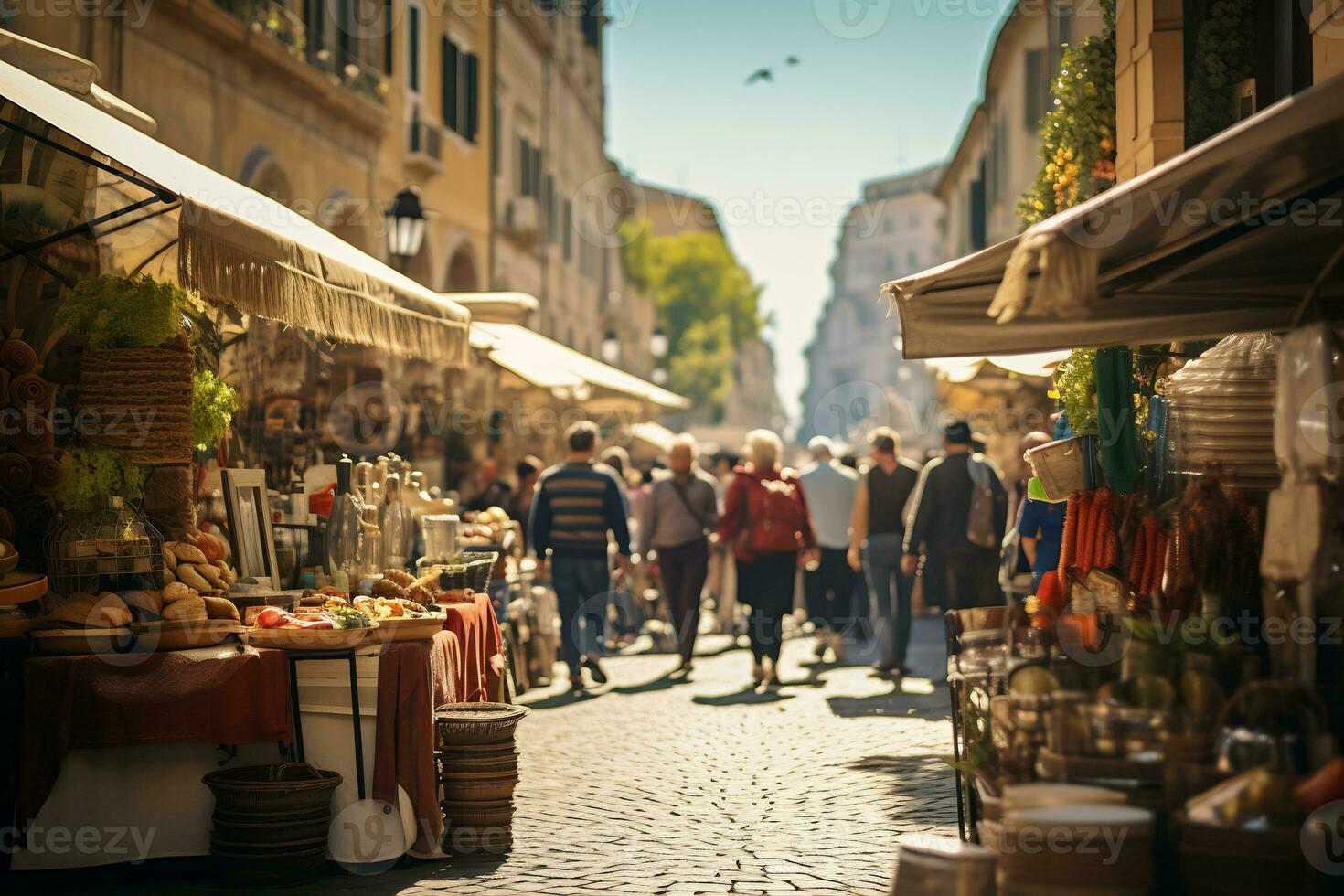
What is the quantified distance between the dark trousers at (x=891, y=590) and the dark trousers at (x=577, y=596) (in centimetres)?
246

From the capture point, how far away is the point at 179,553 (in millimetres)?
7141

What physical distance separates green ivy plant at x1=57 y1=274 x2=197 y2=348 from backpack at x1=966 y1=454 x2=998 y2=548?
715 centimetres

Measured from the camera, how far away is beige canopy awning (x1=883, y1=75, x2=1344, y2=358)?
4375 mm

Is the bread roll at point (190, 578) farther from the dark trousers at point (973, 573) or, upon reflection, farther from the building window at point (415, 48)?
the building window at point (415, 48)

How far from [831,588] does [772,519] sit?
2.50m

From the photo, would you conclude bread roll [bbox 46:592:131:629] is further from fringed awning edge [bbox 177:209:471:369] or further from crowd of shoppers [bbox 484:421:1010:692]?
crowd of shoppers [bbox 484:421:1010:692]

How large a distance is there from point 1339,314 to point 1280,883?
2133mm

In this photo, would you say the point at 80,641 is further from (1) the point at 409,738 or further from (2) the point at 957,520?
(2) the point at 957,520

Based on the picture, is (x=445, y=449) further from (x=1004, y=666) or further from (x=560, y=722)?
(x=1004, y=666)

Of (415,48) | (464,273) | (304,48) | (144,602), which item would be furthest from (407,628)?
(464,273)

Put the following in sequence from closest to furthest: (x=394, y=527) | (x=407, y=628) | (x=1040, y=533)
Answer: (x=407, y=628) < (x=394, y=527) < (x=1040, y=533)

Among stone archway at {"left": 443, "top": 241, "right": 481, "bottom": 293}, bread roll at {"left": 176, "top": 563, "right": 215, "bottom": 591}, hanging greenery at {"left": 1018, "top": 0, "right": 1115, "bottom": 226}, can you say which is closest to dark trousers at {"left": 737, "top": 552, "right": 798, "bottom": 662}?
hanging greenery at {"left": 1018, "top": 0, "right": 1115, "bottom": 226}

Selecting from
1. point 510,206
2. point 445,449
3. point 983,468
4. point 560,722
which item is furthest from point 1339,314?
point 510,206

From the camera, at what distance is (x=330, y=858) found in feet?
20.8
